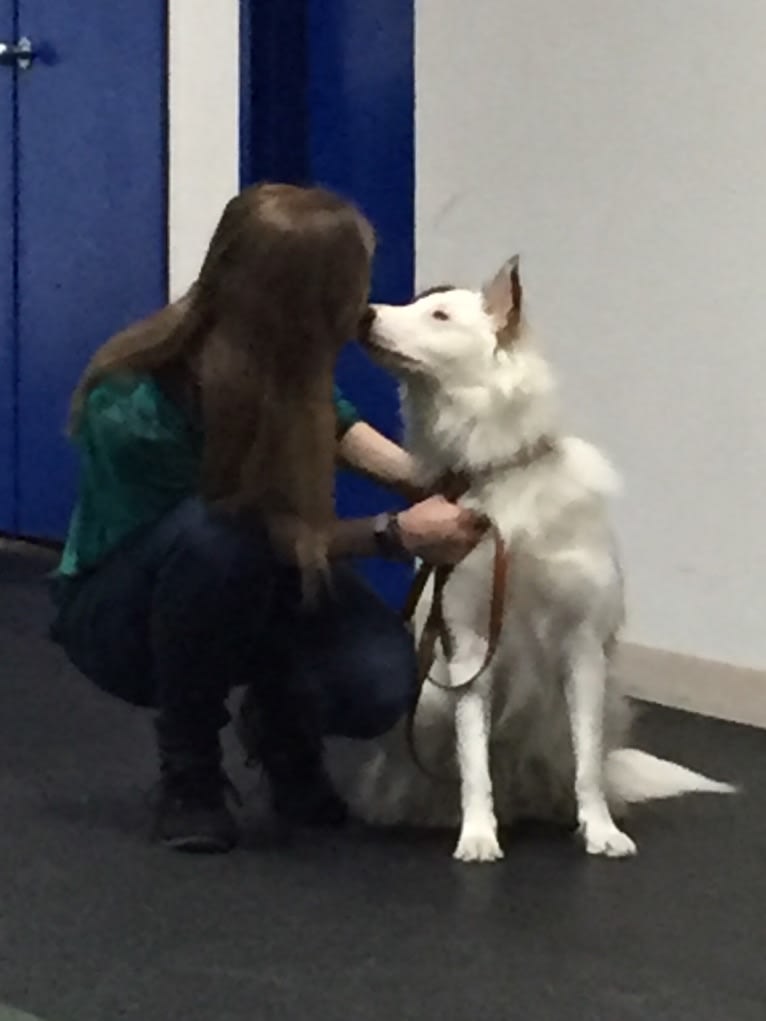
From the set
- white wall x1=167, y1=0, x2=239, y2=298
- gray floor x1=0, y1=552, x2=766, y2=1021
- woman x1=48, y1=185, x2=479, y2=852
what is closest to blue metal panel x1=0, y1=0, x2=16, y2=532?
white wall x1=167, y1=0, x2=239, y2=298

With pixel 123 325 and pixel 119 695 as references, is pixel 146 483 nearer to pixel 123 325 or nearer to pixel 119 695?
pixel 119 695

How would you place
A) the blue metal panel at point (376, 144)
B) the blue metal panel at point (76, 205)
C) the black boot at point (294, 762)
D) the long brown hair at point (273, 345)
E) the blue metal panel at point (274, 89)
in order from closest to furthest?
the long brown hair at point (273, 345)
the black boot at point (294, 762)
the blue metal panel at point (376, 144)
the blue metal panel at point (274, 89)
the blue metal panel at point (76, 205)

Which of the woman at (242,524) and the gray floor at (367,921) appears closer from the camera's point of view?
the gray floor at (367,921)

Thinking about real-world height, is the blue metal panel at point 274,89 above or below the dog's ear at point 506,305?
above

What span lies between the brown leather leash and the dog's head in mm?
140

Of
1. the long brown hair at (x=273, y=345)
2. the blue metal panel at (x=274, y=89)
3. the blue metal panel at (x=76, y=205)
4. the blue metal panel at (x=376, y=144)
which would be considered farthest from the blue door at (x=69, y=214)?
the long brown hair at (x=273, y=345)

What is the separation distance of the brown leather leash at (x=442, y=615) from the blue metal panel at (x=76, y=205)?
194 centimetres

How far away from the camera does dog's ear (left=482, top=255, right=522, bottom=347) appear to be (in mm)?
1913

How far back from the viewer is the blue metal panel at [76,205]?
3764 mm

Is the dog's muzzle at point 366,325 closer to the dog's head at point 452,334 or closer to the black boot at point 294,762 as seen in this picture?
the dog's head at point 452,334

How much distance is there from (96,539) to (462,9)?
1399 millimetres

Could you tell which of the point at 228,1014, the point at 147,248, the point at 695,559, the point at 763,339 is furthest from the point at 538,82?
the point at 228,1014

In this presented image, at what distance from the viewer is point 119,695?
6.91 ft

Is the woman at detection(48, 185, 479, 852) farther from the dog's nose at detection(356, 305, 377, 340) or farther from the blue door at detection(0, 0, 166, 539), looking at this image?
the blue door at detection(0, 0, 166, 539)
